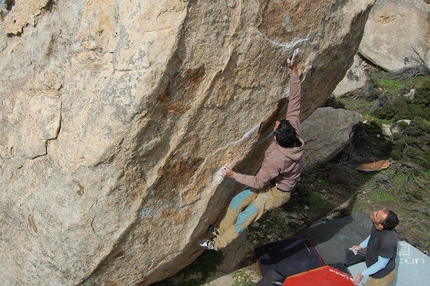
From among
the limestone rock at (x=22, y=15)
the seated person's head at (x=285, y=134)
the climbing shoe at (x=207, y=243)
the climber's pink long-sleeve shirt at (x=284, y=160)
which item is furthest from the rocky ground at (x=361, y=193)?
the limestone rock at (x=22, y=15)

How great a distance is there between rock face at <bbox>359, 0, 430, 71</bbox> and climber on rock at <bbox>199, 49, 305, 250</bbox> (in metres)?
6.68

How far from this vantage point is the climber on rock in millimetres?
3438

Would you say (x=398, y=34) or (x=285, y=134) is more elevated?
(x=285, y=134)

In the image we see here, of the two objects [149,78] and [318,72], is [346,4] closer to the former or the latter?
[318,72]

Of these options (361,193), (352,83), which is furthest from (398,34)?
(361,193)

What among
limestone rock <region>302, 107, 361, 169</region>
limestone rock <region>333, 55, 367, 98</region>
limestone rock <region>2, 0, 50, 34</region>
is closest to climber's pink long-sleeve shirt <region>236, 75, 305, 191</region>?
limestone rock <region>2, 0, 50, 34</region>

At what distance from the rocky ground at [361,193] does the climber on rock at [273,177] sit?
80 centimetres

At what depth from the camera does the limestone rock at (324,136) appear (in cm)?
632

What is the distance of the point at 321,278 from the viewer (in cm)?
388

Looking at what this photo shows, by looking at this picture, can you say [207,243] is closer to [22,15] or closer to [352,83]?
[22,15]

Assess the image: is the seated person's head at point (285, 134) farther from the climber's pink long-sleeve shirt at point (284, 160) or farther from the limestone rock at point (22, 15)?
the limestone rock at point (22, 15)

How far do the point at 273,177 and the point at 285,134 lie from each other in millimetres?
420

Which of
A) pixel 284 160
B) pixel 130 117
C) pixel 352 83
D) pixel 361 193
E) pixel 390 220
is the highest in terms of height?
pixel 130 117

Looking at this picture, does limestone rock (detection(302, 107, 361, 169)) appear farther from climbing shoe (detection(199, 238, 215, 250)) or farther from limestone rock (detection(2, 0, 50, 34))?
limestone rock (detection(2, 0, 50, 34))
